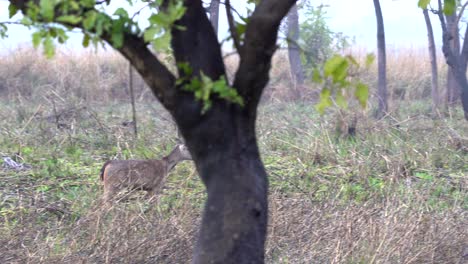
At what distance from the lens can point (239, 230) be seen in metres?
3.79

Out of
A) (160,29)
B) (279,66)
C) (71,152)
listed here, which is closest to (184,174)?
(71,152)

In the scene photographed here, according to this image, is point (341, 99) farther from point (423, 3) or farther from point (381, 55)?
point (381, 55)

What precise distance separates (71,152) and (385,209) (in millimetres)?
5384

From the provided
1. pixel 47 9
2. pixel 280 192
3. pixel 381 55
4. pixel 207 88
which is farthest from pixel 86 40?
pixel 381 55

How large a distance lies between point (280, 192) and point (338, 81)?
16.1 feet

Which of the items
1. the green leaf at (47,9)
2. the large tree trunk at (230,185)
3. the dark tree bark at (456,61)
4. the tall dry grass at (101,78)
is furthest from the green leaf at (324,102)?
the tall dry grass at (101,78)

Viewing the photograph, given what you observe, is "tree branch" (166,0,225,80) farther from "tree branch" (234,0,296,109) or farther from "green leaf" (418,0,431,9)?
"green leaf" (418,0,431,9)

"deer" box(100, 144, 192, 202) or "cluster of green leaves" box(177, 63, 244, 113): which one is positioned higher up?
"cluster of green leaves" box(177, 63, 244, 113)

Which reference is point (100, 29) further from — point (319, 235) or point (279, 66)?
point (279, 66)

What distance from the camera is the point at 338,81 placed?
3324 millimetres

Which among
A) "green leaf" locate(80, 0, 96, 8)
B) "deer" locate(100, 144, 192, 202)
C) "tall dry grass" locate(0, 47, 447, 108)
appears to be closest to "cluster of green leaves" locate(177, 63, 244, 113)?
"green leaf" locate(80, 0, 96, 8)

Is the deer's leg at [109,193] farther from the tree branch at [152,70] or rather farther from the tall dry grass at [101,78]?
the tall dry grass at [101,78]

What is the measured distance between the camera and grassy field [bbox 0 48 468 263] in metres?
5.98

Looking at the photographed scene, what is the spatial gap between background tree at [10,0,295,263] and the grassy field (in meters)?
2.10
